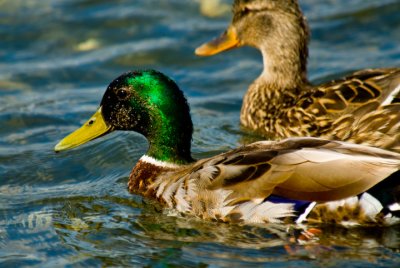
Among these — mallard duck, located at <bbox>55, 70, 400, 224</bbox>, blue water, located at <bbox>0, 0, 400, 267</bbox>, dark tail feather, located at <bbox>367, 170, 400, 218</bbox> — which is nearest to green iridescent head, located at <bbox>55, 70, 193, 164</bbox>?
mallard duck, located at <bbox>55, 70, 400, 224</bbox>

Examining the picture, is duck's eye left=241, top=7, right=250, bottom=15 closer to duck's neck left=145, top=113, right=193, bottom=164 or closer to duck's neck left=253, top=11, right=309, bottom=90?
duck's neck left=253, top=11, right=309, bottom=90

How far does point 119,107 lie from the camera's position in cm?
819

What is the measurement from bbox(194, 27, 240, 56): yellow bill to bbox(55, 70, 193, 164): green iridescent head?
287 cm

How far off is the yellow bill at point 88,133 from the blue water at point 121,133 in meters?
0.45

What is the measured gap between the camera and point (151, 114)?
26.7 ft

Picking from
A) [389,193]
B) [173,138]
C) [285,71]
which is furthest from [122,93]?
[285,71]

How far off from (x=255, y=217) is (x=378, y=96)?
2288 mm

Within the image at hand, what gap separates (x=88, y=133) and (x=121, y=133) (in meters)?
1.65

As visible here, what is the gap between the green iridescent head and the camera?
26.4ft

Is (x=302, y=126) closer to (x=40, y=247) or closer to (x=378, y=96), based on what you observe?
(x=378, y=96)

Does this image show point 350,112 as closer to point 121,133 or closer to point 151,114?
point 151,114

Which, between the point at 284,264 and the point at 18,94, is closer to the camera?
the point at 284,264

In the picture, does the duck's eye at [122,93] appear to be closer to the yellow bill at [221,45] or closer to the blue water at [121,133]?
the blue water at [121,133]

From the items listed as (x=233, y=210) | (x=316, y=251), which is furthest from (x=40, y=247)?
(x=316, y=251)
